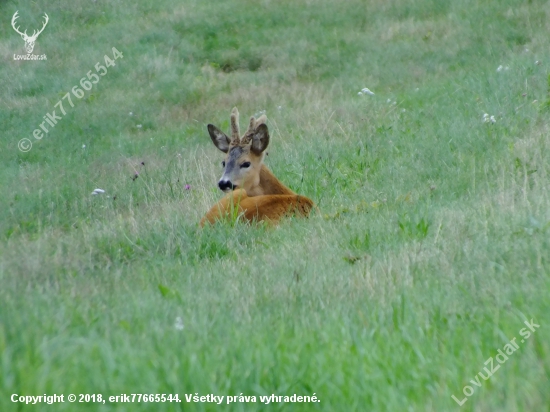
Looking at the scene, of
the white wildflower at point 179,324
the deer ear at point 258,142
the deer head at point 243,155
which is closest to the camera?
the white wildflower at point 179,324

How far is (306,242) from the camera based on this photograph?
5.66 m

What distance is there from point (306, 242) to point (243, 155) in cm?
321

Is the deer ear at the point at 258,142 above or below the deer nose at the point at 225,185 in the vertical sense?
above

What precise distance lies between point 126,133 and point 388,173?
7917mm

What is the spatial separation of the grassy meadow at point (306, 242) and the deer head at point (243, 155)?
0.39m

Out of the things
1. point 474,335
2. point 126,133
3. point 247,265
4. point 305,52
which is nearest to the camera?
point 474,335

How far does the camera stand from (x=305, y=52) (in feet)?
63.0

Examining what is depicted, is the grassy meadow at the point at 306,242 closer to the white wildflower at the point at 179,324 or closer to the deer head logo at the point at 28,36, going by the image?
the white wildflower at the point at 179,324

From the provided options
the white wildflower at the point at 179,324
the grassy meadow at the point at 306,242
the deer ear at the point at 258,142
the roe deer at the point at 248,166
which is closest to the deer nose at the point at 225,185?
the roe deer at the point at 248,166

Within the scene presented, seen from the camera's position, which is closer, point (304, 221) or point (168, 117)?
point (304, 221)

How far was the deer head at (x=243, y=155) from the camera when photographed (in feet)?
28.0

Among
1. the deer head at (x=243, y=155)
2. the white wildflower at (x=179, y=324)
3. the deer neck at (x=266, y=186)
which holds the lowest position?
the deer neck at (x=266, y=186)

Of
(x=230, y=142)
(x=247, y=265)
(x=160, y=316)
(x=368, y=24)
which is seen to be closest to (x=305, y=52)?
(x=368, y=24)

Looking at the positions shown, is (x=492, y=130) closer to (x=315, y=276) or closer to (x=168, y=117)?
(x=315, y=276)
